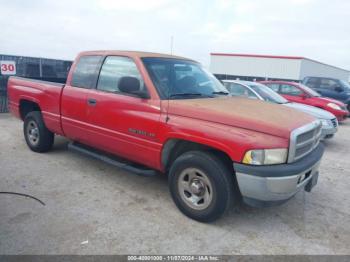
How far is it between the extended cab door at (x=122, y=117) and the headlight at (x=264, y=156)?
1158 mm

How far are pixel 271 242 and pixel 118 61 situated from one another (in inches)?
121

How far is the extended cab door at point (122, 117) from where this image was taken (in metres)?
3.73

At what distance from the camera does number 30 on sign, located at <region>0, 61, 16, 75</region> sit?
9.40m

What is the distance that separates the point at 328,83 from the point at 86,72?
1277cm

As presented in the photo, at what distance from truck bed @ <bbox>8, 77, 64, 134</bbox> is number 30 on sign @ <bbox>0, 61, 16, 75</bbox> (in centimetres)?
410

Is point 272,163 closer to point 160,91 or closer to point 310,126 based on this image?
point 310,126

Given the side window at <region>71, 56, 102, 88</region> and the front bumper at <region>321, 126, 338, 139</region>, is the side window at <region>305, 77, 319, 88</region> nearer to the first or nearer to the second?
the front bumper at <region>321, 126, 338, 139</region>

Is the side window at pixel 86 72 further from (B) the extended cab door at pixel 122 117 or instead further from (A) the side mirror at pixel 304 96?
(A) the side mirror at pixel 304 96

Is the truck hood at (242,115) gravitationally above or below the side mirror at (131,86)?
below

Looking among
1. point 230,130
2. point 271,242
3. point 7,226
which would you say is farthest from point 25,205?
point 271,242

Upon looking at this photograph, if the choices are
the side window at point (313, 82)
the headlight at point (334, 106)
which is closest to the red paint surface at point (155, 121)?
the headlight at point (334, 106)

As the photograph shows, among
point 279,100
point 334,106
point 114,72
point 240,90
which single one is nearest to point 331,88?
point 334,106

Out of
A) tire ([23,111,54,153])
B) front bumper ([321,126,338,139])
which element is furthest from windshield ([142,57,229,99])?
front bumper ([321,126,338,139])

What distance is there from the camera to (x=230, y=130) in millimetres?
3119
